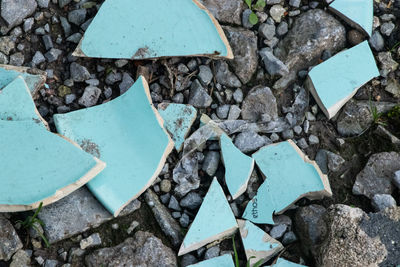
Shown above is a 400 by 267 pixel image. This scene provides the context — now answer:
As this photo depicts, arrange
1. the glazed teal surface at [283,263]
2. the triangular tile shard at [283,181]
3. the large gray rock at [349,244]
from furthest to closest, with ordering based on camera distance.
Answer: the triangular tile shard at [283,181] < the glazed teal surface at [283,263] < the large gray rock at [349,244]

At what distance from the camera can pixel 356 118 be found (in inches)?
91.0

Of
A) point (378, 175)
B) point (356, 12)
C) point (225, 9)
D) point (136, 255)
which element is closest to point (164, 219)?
point (136, 255)

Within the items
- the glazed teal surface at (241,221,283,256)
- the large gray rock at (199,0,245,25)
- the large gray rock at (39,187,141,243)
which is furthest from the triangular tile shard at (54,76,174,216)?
the large gray rock at (199,0,245,25)

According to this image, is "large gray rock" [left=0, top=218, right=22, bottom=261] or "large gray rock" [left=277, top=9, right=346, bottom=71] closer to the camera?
"large gray rock" [left=0, top=218, right=22, bottom=261]

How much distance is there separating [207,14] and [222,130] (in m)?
0.53

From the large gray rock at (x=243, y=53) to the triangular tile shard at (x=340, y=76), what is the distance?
269mm

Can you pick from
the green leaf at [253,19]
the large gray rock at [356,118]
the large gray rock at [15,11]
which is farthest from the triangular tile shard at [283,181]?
the large gray rock at [15,11]

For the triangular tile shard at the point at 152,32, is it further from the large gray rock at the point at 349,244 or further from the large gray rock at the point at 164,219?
the large gray rock at the point at 349,244

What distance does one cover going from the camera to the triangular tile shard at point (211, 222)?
1985 millimetres

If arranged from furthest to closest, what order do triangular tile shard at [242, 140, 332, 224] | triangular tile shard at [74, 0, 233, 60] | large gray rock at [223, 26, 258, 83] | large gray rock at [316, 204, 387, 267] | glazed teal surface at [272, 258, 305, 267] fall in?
large gray rock at [223, 26, 258, 83], triangular tile shard at [74, 0, 233, 60], triangular tile shard at [242, 140, 332, 224], glazed teal surface at [272, 258, 305, 267], large gray rock at [316, 204, 387, 267]

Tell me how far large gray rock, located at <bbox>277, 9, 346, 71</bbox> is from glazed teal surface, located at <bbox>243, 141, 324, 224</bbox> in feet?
1.45

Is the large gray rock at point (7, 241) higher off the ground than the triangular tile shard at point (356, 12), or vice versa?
the triangular tile shard at point (356, 12)

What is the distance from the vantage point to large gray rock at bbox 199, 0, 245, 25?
2408 mm

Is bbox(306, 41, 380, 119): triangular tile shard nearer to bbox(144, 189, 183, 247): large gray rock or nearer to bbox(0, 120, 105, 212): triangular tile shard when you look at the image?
bbox(144, 189, 183, 247): large gray rock
